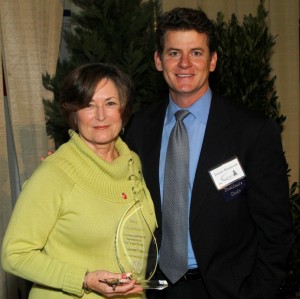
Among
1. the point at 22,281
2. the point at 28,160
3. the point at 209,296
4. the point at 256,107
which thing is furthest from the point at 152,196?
the point at 22,281

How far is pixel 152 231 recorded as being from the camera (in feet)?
7.10

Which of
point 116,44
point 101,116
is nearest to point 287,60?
point 116,44

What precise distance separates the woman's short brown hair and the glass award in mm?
436

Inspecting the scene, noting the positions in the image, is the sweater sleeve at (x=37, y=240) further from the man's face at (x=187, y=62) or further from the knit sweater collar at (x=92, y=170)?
the man's face at (x=187, y=62)

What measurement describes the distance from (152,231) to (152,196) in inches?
8.4

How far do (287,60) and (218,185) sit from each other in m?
2.92

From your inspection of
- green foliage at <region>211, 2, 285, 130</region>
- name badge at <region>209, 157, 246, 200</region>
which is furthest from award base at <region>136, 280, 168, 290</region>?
green foliage at <region>211, 2, 285, 130</region>

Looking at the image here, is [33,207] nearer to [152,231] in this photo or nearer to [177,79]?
[152,231]

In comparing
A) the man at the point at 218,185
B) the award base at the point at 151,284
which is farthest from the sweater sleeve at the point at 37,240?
the man at the point at 218,185

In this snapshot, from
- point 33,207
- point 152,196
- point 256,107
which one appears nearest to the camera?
point 33,207

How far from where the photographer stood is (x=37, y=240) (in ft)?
6.16

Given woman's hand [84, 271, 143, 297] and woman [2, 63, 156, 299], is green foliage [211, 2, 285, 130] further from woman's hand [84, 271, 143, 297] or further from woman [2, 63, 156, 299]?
woman's hand [84, 271, 143, 297]

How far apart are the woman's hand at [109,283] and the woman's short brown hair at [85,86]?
64cm

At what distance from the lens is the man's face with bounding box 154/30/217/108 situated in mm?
2309
